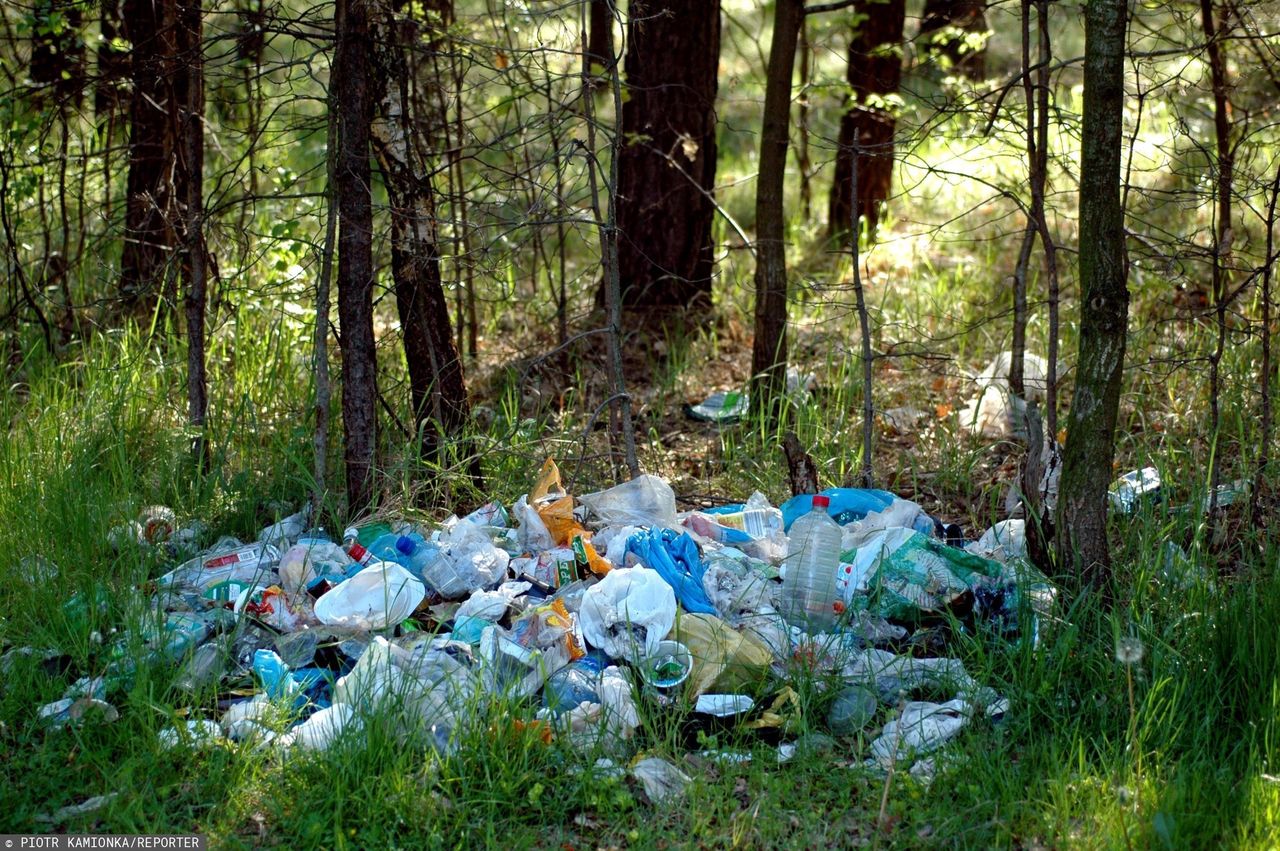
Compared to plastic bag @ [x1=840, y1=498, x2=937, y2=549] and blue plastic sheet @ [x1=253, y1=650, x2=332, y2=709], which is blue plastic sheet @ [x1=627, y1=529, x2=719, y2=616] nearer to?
plastic bag @ [x1=840, y1=498, x2=937, y2=549]

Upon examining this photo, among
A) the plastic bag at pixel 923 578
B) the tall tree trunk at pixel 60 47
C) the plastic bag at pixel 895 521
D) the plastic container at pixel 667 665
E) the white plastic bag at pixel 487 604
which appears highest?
the tall tree trunk at pixel 60 47

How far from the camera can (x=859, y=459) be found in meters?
5.24

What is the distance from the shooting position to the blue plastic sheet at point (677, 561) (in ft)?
12.7

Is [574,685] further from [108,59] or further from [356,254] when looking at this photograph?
[108,59]

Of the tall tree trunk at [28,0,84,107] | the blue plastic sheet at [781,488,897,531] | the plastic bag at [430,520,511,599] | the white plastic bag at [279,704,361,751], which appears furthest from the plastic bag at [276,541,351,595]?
the tall tree trunk at [28,0,84,107]

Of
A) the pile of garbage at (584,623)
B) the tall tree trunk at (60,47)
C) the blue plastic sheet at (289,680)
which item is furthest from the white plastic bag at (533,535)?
the tall tree trunk at (60,47)

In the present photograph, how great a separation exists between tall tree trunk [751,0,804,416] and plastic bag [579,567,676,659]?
6.13 ft

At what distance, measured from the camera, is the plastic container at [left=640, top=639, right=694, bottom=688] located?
341cm

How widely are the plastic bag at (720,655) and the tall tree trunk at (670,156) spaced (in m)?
3.66

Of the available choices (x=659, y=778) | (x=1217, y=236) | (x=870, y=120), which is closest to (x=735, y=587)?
(x=659, y=778)

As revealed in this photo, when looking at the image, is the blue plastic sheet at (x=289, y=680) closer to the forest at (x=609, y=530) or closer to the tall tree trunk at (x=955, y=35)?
the forest at (x=609, y=530)

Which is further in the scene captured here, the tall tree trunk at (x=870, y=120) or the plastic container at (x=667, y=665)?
the tall tree trunk at (x=870, y=120)

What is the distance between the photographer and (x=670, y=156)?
7.12m

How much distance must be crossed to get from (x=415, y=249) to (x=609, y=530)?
1411mm
